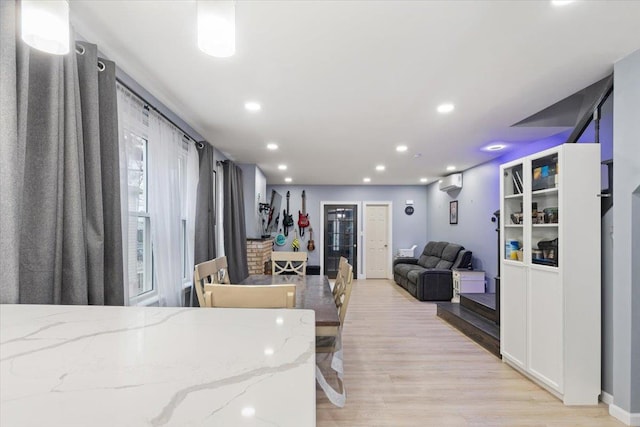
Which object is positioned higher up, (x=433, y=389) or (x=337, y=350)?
(x=337, y=350)

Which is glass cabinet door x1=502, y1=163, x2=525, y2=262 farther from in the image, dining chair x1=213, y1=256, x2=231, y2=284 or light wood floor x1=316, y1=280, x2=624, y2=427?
dining chair x1=213, y1=256, x2=231, y2=284

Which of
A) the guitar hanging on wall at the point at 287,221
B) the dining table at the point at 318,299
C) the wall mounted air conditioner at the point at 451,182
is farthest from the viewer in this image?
the guitar hanging on wall at the point at 287,221

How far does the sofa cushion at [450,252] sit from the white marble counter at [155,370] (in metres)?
5.41

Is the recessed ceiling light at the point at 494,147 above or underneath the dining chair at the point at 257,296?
above

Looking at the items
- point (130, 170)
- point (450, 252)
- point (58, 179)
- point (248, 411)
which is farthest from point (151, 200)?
point (450, 252)

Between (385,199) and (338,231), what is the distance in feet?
4.91

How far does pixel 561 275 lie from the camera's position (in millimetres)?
2223

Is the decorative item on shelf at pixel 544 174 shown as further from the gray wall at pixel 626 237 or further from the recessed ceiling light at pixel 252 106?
the recessed ceiling light at pixel 252 106

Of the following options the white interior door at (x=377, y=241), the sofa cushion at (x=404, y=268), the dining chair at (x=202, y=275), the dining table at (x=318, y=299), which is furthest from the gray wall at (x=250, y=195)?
the white interior door at (x=377, y=241)

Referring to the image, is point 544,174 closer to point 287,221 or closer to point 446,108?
point 446,108

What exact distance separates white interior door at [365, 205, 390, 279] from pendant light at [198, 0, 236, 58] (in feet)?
22.9

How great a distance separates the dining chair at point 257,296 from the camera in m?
1.46

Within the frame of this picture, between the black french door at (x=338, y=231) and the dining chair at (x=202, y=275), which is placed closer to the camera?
the dining chair at (x=202, y=275)

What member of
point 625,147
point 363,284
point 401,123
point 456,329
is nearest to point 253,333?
point 625,147
